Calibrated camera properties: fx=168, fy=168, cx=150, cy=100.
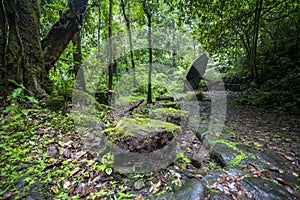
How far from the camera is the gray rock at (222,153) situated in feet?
8.80

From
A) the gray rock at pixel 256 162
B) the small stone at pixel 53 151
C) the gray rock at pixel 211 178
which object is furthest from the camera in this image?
the gray rock at pixel 256 162

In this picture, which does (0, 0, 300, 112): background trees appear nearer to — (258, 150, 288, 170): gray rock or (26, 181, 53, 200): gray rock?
(26, 181, 53, 200): gray rock

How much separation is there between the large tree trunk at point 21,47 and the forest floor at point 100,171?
24.1 inches

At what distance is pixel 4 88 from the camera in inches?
114

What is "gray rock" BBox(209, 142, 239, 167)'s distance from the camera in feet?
8.80

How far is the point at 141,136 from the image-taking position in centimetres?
219

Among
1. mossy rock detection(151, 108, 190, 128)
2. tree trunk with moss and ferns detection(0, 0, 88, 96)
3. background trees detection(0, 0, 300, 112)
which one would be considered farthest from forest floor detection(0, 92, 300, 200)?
background trees detection(0, 0, 300, 112)

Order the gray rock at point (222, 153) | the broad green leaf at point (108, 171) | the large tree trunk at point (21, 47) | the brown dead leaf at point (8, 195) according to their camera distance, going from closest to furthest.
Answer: the brown dead leaf at point (8, 195), the broad green leaf at point (108, 171), the gray rock at point (222, 153), the large tree trunk at point (21, 47)

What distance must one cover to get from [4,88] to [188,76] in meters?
10.8

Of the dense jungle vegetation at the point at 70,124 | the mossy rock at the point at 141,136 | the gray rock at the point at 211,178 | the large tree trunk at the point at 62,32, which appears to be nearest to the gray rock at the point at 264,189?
the dense jungle vegetation at the point at 70,124

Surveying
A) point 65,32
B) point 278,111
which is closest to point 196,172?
point 65,32

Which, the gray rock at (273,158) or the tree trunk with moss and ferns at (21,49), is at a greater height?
the tree trunk with moss and ferns at (21,49)

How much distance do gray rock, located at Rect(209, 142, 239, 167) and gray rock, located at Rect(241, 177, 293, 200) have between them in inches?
20.6

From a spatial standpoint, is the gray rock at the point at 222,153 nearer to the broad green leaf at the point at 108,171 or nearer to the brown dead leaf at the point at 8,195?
the broad green leaf at the point at 108,171
